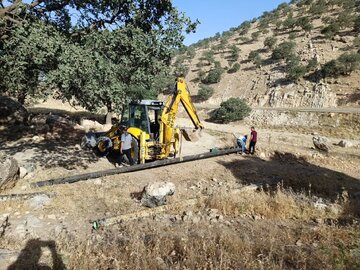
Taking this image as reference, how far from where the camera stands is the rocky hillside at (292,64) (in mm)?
35656

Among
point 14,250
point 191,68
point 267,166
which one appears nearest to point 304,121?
point 267,166

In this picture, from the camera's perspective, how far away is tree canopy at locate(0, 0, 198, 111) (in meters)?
10.1

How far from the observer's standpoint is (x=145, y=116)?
13.6 m

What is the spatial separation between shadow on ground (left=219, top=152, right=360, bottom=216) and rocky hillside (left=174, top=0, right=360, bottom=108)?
20581mm

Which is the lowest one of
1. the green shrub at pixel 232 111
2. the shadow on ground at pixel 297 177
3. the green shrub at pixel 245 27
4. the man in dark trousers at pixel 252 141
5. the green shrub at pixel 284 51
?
the shadow on ground at pixel 297 177

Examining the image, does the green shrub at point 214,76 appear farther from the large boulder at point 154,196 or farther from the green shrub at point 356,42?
the large boulder at point 154,196

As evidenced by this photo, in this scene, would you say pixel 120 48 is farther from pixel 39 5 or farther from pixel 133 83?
pixel 39 5

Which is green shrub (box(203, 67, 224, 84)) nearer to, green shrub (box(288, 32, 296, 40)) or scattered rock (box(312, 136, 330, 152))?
green shrub (box(288, 32, 296, 40))

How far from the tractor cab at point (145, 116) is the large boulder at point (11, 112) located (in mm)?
9921

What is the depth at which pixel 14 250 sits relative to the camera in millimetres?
6219

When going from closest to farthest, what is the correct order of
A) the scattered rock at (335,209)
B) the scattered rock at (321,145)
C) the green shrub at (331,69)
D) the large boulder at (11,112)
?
1. the scattered rock at (335,209)
2. the scattered rock at (321,145)
3. the large boulder at (11,112)
4. the green shrub at (331,69)

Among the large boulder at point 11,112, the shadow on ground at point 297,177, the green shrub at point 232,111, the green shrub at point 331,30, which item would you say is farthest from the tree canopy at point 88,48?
the green shrub at point 331,30

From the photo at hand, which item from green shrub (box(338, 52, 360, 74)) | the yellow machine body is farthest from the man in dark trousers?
green shrub (box(338, 52, 360, 74))

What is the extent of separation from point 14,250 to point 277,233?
5400 mm
